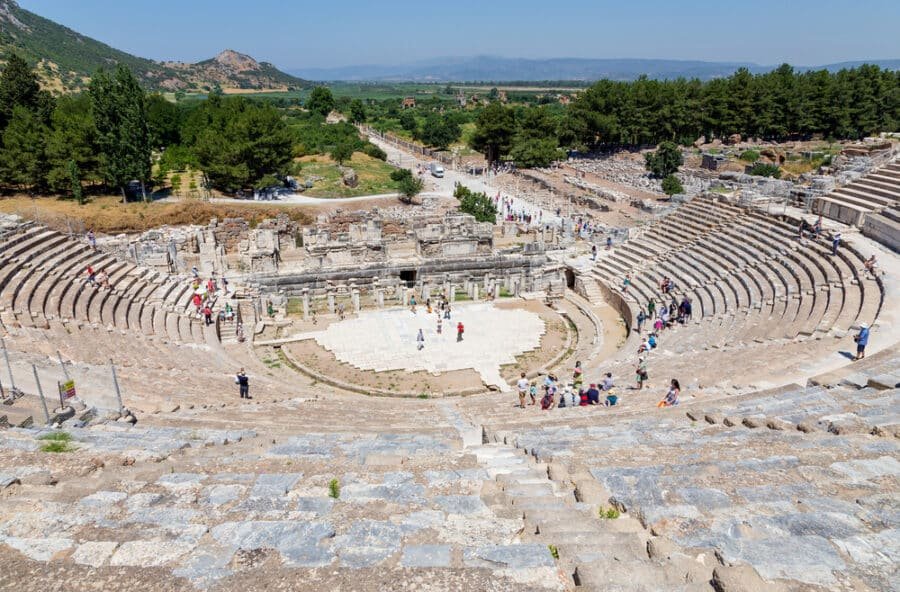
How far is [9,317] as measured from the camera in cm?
1691

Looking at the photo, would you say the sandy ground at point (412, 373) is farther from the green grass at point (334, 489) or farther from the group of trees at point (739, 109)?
the group of trees at point (739, 109)

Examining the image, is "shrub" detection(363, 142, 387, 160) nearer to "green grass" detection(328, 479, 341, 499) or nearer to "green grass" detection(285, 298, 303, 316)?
"green grass" detection(285, 298, 303, 316)

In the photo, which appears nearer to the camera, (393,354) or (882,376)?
(882,376)

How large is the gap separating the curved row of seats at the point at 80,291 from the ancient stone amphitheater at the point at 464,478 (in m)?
0.83

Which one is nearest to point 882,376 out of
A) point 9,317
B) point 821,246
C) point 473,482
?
point 473,482

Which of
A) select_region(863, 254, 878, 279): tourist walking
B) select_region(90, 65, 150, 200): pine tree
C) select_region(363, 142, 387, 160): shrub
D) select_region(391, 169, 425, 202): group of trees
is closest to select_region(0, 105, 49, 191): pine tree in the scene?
select_region(90, 65, 150, 200): pine tree

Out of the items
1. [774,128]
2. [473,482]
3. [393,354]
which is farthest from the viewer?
[774,128]

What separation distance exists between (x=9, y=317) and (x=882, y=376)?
2239 centimetres

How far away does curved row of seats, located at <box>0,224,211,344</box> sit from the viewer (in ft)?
62.7

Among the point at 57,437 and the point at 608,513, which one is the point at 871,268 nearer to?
the point at 608,513

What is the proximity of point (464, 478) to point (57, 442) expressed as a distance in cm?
589

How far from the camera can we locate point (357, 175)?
5094cm

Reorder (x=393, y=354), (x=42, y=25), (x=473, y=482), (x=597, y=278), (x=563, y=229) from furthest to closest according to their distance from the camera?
(x=42, y=25) < (x=563, y=229) < (x=597, y=278) < (x=393, y=354) < (x=473, y=482)

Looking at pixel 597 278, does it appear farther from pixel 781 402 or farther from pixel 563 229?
pixel 781 402
